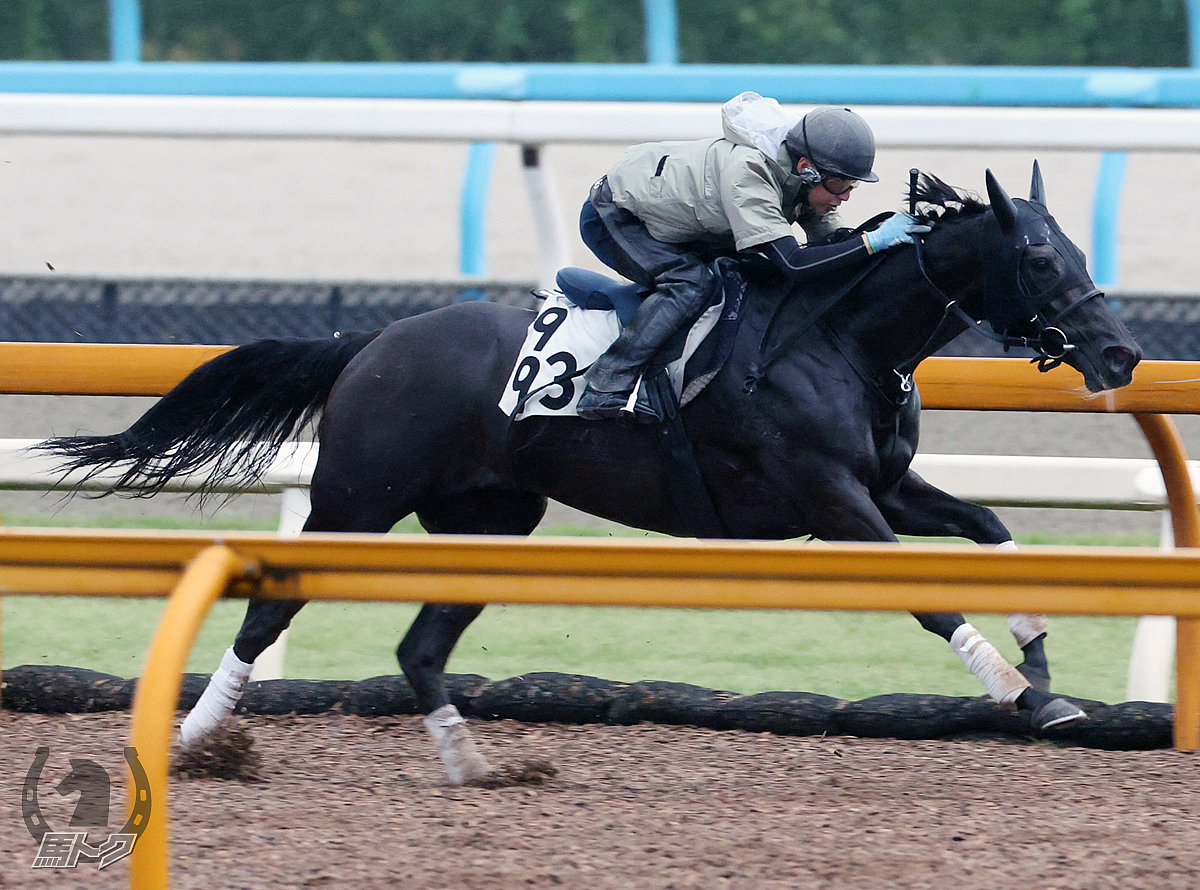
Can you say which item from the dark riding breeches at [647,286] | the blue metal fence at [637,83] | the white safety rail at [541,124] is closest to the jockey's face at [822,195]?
the dark riding breeches at [647,286]

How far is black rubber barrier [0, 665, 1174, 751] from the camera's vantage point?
3.88 m

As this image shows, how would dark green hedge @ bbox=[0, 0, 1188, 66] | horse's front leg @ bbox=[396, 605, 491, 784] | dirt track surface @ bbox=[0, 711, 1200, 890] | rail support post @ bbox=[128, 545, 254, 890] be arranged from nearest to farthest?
rail support post @ bbox=[128, 545, 254, 890]
dirt track surface @ bbox=[0, 711, 1200, 890]
horse's front leg @ bbox=[396, 605, 491, 784]
dark green hedge @ bbox=[0, 0, 1188, 66]

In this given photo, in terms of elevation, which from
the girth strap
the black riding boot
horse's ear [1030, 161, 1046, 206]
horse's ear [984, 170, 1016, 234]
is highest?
horse's ear [1030, 161, 1046, 206]

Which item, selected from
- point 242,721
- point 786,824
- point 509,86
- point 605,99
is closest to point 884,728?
point 786,824

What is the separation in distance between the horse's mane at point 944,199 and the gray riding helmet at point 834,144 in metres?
Answer: 0.16

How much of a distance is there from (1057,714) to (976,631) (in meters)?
0.26

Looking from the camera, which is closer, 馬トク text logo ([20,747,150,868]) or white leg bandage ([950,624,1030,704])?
馬トク text logo ([20,747,150,868])

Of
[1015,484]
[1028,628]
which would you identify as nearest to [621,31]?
[1015,484]

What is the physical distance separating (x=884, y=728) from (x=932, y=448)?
3225mm

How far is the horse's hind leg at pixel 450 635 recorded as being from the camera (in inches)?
140

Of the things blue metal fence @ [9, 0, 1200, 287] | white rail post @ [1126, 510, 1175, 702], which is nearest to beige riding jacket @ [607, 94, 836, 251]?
white rail post @ [1126, 510, 1175, 702]

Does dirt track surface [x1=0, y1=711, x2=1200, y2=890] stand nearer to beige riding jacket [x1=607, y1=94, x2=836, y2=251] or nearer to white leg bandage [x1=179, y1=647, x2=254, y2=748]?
white leg bandage [x1=179, y1=647, x2=254, y2=748]

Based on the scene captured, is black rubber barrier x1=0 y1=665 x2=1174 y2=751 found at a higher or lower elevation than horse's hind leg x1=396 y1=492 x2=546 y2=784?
lower

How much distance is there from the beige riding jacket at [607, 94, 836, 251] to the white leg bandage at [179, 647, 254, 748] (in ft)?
4.90
